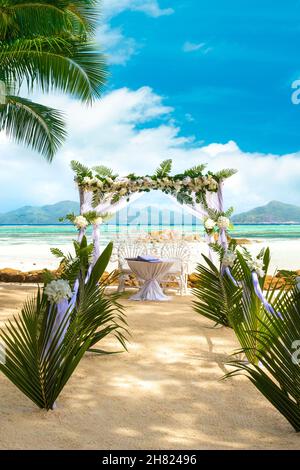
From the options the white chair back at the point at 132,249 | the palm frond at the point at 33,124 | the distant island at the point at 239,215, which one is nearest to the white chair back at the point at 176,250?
the white chair back at the point at 132,249

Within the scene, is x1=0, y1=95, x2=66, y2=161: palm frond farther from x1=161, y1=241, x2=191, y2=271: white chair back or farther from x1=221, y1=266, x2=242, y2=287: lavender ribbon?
x1=221, y1=266, x2=242, y2=287: lavender ribbon

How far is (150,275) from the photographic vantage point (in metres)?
9.67

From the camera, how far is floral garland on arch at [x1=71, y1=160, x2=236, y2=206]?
30.6 ft

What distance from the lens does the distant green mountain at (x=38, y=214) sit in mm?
50475

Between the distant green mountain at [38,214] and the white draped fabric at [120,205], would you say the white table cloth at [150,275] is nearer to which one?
the white draped fabric at [120,205]

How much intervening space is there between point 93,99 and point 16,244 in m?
21.8

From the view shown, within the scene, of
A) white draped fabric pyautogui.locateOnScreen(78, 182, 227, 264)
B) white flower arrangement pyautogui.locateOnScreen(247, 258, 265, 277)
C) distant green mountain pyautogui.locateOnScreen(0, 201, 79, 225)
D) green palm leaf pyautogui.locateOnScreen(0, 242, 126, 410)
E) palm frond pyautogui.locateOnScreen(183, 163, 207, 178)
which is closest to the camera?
green palm leaf pyautogui.locateOnScreen(0, 242, 126, 410)

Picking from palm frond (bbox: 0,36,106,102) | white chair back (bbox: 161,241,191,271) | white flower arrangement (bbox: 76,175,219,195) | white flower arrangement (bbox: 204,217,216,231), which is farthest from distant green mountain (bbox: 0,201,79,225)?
white flower arrangement (bbox: 204,217,216,231)

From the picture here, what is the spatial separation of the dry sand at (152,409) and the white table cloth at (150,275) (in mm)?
3673

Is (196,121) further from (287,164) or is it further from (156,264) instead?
(156,264)

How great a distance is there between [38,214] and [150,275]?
45.0 metres

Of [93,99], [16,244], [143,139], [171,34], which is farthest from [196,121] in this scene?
[93,99]

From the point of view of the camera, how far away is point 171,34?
5538 cm

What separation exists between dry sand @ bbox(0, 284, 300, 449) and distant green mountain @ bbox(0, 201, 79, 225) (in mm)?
43832
